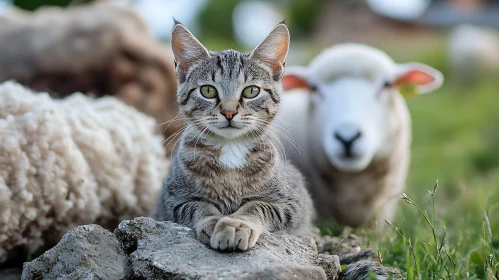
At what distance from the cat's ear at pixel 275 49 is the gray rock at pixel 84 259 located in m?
1.11

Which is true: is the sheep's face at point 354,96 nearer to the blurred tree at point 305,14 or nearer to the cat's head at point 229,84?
the cat's head at point 229,84

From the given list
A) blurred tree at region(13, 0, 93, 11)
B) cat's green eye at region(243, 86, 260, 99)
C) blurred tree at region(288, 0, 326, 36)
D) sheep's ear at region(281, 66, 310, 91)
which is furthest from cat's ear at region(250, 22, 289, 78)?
blurred tree at region(288, 0, 326, 36)

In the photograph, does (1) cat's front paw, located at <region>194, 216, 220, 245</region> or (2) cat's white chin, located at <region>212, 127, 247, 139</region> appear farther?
(2) cat's white chin, located at <region>212, 127, 247, 139</region>

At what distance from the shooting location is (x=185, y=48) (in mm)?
2867

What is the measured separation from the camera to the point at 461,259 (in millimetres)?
2854

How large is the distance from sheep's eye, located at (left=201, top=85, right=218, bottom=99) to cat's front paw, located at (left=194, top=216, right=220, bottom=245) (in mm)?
571

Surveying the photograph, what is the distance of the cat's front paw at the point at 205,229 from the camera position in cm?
240

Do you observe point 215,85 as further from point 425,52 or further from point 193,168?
point 425,52

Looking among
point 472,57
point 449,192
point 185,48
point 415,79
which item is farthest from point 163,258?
point 472,57

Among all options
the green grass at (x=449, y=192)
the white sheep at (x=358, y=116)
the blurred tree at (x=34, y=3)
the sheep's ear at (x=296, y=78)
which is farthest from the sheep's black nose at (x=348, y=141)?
the blurred tree at (x=34, y=3)

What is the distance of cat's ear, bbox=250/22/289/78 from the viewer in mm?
2852

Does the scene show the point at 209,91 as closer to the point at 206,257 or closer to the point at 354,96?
the point at 206,257

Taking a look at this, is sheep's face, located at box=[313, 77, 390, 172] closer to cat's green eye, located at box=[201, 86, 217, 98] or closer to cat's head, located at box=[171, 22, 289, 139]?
cat's head, located at box=[171, 22, 289, 139]

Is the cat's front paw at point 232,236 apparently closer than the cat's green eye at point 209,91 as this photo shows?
Yes
